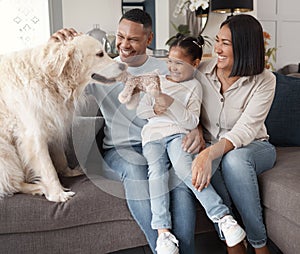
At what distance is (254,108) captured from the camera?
1625 mm

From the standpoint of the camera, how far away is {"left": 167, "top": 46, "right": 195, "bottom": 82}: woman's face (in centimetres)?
145

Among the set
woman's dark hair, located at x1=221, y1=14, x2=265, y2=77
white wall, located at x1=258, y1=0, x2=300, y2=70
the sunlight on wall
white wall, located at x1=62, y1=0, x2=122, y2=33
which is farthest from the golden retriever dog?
white wall, located at x1=258, y1=0, x2=300, y2=70

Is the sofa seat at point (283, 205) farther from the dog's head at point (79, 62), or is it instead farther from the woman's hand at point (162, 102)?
the dog's head at point (79, 62)

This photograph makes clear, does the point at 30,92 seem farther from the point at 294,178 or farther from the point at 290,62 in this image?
the point at 290,62

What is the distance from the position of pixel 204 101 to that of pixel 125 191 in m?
0.48

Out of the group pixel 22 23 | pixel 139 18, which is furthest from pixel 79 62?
pixel 22 23

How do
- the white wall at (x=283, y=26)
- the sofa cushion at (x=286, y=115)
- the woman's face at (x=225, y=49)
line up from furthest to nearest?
the white wall at (x=283, y=26) < the sofa cushion at (x=286, y=115) < the woman's face at (x=225, y=49)

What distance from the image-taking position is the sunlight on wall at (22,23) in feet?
11.3

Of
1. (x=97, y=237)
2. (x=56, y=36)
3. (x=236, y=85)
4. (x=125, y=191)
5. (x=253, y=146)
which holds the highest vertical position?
(x=56, y=36)

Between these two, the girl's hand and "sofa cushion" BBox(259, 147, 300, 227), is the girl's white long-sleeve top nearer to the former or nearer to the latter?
the girl's hand

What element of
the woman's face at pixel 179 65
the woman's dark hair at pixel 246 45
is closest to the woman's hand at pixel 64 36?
the woman's face at pixel 179 65

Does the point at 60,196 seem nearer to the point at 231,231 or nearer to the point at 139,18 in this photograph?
the point at 231,231

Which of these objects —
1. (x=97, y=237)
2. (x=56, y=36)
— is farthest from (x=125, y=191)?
(x=56, y=36)

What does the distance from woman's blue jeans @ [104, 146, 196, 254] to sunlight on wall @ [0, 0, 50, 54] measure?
234cm
